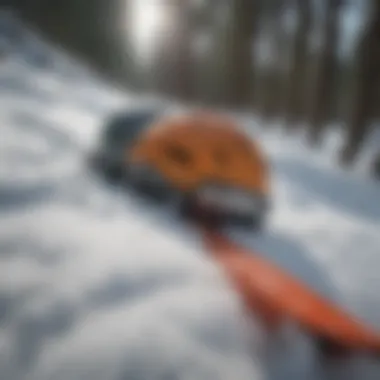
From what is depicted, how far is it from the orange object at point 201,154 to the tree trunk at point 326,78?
0.59 ft

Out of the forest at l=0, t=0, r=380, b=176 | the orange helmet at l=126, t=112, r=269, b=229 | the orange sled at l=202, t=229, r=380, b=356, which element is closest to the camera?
the orange sled at l=202, t=229, r=380, b=356

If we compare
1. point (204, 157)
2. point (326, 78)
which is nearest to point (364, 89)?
point (326, 78)

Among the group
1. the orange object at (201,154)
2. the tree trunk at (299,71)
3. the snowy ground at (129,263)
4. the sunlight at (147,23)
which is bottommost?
the snowy ground at (129,263)

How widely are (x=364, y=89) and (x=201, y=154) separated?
0.31 m

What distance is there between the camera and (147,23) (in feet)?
2.57

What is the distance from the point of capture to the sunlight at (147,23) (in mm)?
771

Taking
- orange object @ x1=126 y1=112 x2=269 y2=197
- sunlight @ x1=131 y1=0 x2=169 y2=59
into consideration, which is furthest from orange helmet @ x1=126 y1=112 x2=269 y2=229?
sunlight @ x1=131 y1=0 x2=169 y2=59

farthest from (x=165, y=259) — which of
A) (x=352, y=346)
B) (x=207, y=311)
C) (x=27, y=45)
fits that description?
(x=27, y=45)

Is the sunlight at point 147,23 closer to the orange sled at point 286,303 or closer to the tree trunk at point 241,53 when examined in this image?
the tree trunk at point 241,53

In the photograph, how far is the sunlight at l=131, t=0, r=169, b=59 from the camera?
2.53 feet

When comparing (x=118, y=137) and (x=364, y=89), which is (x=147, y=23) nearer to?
(x=118, y=137)

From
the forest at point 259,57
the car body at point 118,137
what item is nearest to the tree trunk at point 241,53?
the forest at point 259,57

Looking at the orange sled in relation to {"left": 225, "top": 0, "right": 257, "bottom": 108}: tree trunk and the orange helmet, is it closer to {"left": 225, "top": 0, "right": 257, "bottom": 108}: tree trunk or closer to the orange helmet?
the orange helmet

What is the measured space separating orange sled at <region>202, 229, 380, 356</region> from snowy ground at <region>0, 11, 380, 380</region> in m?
0.01
